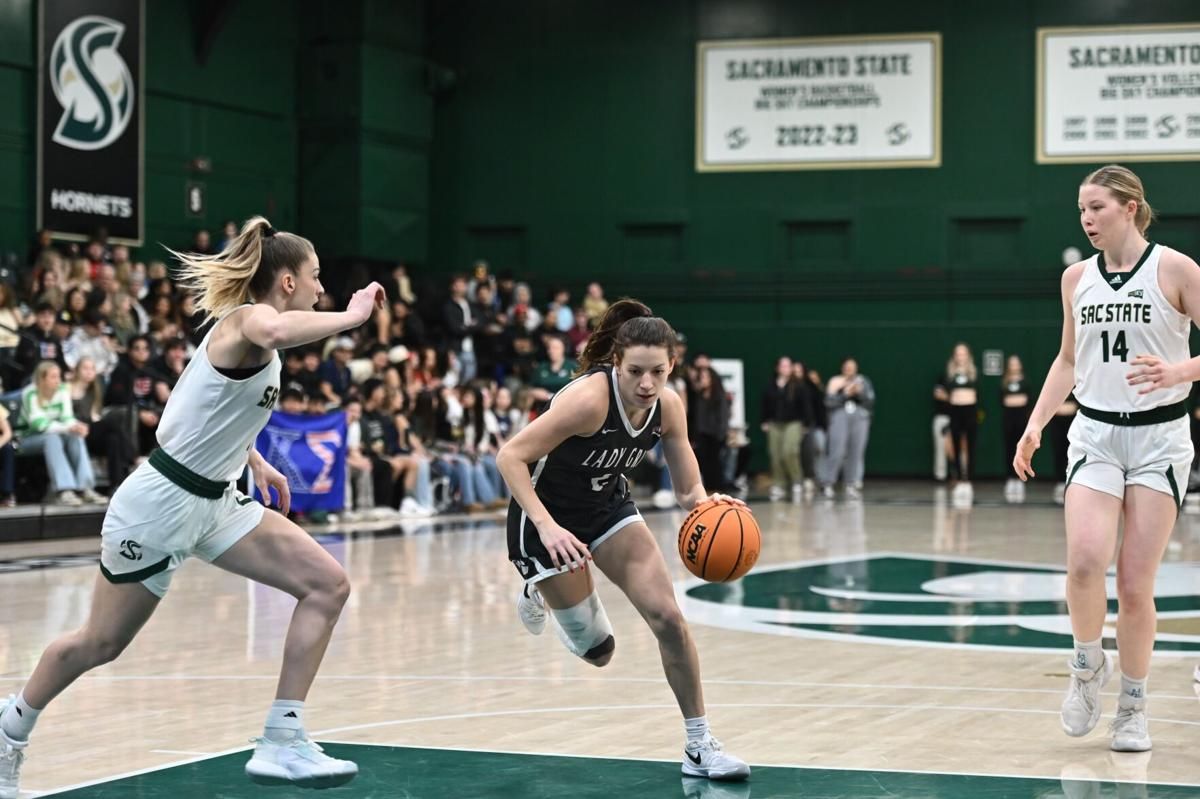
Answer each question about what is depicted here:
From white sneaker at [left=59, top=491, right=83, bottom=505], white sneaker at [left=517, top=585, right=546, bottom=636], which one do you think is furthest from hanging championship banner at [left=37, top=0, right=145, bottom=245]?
white sneaker at [left=517, top=585, right=546, bottom=636]

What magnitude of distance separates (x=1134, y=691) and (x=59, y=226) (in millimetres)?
16809

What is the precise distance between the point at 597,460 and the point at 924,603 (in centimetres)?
547

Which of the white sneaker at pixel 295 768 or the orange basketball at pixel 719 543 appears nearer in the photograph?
the white sneaker at pixel 295 768

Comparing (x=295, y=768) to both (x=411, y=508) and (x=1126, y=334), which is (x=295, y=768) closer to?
(x=1126, y=334)

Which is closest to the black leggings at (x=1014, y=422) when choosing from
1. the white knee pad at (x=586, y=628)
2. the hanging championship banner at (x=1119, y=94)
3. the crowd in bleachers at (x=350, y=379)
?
the crowd in bleachers at (x=350, y=379)

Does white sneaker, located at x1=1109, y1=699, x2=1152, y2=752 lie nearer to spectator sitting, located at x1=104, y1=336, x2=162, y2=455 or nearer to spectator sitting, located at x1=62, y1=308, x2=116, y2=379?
spectator sitting, located at x1=104, y1=336, x2=162, y2=455

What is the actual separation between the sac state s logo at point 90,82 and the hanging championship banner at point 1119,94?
1286 cm

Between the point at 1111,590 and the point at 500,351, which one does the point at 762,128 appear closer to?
the point at 500,351

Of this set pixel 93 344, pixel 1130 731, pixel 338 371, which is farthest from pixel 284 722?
pixel 338 371

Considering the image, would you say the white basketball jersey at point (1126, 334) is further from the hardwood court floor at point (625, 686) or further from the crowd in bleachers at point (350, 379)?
the crowd in bleachers at point (350, 379)

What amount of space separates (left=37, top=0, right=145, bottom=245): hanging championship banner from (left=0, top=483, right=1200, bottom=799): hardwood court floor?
858cm

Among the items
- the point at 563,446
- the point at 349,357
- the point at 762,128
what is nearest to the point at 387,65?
the point at 762,128

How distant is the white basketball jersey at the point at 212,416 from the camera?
5.27 meters

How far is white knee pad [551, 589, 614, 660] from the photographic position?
19.9 ft
